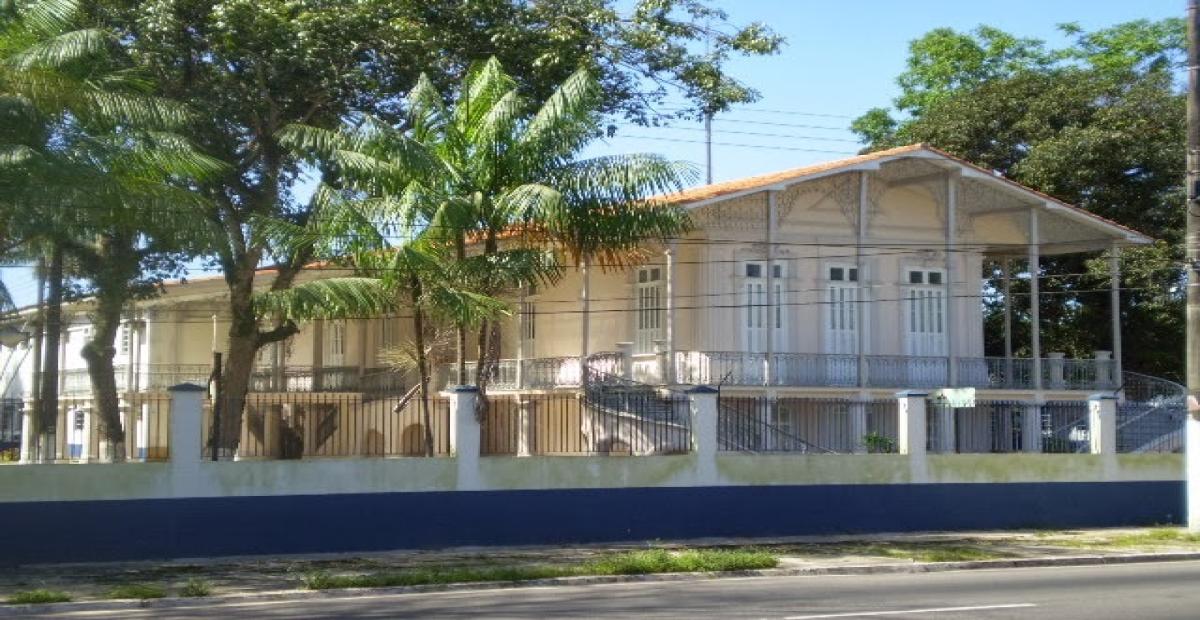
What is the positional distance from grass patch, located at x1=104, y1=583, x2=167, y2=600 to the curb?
0.67 ft

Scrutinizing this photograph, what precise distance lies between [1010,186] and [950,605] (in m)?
18.7

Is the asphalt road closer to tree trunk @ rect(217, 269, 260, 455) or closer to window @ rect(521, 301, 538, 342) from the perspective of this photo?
tree trunk @ rect(217, 269, 260, 455)

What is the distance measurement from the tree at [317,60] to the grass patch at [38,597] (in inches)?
371

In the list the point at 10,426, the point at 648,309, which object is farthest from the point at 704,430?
the point at 10,426

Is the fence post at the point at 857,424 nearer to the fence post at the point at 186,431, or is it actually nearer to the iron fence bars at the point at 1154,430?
the iron fence bars at the point at 1154,430

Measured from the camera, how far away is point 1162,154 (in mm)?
36438

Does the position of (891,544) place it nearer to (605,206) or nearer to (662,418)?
(662,418)

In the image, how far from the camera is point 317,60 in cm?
2470

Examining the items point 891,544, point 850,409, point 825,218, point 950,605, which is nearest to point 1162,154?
point 825,218

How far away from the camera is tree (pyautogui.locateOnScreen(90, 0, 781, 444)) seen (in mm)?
24609

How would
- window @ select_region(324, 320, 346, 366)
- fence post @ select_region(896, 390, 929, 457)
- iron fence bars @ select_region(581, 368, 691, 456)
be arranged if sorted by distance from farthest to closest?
window @ select_region(324, 320, 346, 366) < fence post @ select_region(896, 390, 929, 457) < iron fence bars @ select_region(581, 368, 691, 456)

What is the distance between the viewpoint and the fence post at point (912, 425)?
74.7ft

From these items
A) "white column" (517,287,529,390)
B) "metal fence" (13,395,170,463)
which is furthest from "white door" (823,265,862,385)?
Answer: "metal fence" (13,395,170,463)

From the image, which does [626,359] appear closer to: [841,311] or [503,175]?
[841,311]
